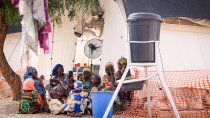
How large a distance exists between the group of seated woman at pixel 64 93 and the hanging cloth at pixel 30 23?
1659 millimetres

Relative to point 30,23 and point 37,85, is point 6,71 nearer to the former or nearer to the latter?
point 37,85

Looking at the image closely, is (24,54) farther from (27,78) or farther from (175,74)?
(175,74)

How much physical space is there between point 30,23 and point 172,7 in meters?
4.65

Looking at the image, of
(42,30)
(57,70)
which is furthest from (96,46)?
(42,30)

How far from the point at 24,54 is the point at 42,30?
664mm

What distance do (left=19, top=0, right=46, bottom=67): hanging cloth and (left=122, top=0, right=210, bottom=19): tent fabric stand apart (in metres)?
3.42

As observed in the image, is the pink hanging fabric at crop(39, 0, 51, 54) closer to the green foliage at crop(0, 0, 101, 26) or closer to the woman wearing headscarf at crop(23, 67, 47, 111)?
the woman wearing headscarf at crop(23, 67, 47, 111)

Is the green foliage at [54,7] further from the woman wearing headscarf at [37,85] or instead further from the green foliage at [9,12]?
the woman wearing headscarf at [37,85]

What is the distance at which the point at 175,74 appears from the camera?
306 inches

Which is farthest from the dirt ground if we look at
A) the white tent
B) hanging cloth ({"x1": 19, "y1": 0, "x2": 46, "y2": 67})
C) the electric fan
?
the electric fan

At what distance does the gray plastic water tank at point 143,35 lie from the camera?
398cm

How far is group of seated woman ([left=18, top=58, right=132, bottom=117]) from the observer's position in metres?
6.11

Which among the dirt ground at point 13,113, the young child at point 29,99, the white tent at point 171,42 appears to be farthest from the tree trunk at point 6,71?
the white tent at point 171,42

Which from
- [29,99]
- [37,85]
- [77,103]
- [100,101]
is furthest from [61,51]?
[100,101]
